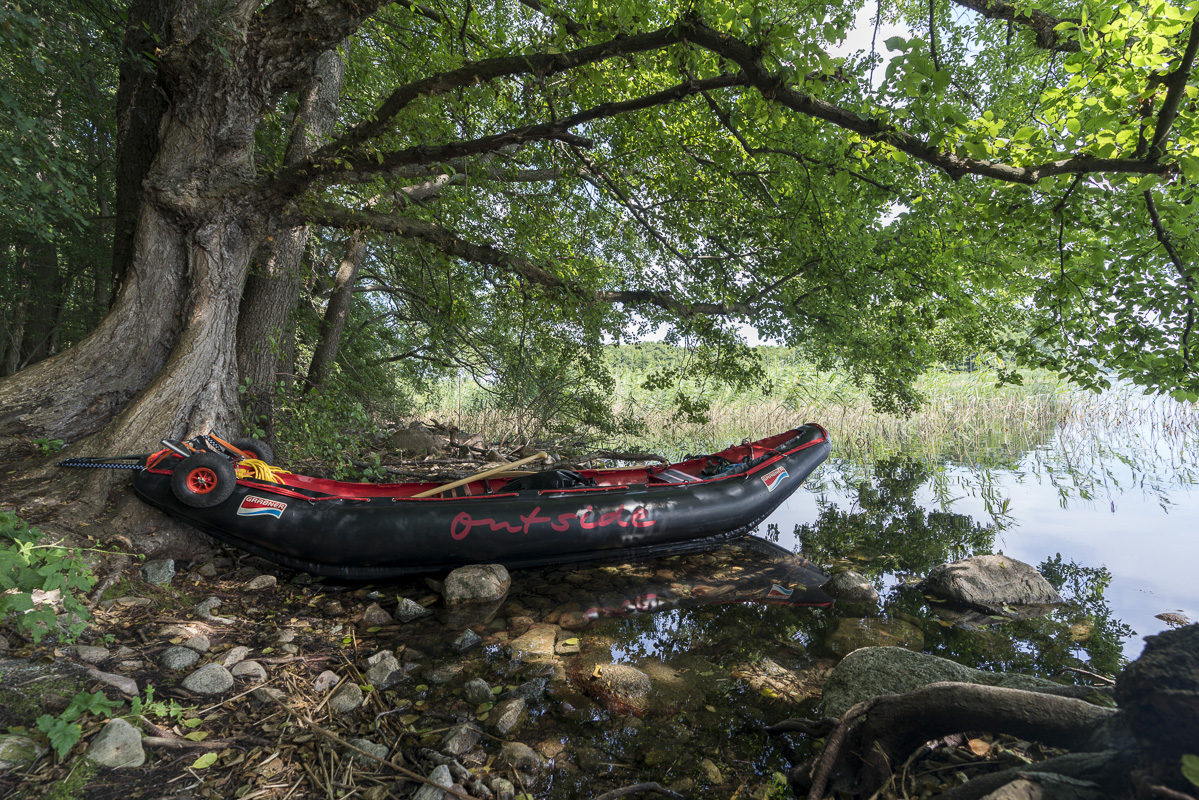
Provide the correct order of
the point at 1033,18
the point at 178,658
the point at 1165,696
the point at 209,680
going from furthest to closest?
the point at 1033,18
the point at 178,658
the point at 209,680
the point at 1165,696

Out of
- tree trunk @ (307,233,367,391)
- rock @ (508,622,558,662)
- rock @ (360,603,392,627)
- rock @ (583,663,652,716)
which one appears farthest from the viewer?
tree trunk @ (307,233,367,391)

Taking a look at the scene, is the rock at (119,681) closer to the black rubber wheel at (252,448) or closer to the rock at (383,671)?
the rock at (383,671)

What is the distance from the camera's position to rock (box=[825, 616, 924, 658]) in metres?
3.14

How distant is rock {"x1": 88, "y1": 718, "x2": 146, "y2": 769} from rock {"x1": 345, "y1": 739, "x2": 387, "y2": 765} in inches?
26.3

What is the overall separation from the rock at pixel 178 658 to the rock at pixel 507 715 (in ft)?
4.76

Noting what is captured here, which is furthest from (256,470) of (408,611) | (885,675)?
(885,675)

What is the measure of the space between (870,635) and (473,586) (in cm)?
266

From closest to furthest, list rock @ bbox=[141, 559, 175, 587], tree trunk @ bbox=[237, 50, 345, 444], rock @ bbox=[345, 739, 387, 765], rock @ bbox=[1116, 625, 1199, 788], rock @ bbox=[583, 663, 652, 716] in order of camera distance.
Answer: rock @ bbox=[1116, 625, 1199, 788]
rock @ bbox=[345, 739, 387, 765]
rock @ bbox=[583, 663, 652, 716]
rock @ bbox=[141, 559, 175, 587]
tree trunk @ bbox=[237, 50, 345, 444]

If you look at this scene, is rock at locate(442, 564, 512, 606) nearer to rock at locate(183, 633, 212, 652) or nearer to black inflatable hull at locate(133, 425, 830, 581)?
black inflatable hull at locate(133, 425, 830, 581)

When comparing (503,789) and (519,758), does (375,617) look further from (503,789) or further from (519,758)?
(503,789)

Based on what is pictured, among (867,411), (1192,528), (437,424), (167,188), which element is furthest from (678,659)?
(867,411)

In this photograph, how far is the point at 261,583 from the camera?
3.49m

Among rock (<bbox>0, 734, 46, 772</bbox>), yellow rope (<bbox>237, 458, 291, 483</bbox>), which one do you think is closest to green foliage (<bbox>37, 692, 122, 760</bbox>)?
rock (<bbox>0, 734, 46, 772</bbox>)

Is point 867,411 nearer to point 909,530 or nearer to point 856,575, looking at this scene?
point 909,530
